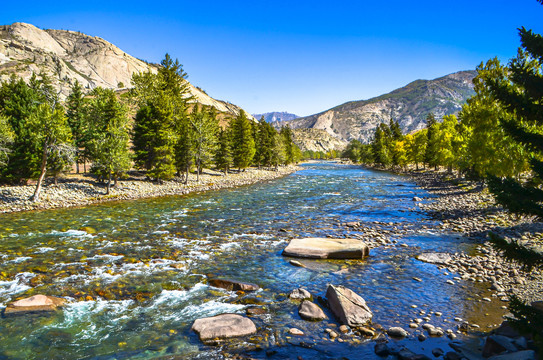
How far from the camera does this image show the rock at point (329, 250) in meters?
16.7

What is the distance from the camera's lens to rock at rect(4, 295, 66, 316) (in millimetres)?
10734

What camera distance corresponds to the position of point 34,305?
10984 mm

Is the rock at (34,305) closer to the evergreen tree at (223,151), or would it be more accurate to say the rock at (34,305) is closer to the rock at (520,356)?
the rock at (520,356)

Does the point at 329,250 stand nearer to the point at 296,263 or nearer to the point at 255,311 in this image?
the point at 296,263

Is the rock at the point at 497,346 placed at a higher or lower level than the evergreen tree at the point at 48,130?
lower

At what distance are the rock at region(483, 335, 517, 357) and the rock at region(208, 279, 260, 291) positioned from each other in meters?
8.30

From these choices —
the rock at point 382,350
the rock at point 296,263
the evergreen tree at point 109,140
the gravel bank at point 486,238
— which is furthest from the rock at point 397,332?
the evergreen tree at point 109,140

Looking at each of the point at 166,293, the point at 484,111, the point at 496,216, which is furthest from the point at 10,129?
the point at 484,111

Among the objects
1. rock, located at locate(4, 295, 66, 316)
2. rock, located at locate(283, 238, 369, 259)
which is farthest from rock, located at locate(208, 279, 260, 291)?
rock, located at locate(4, 295, 66, 316)

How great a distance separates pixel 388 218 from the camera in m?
27.4

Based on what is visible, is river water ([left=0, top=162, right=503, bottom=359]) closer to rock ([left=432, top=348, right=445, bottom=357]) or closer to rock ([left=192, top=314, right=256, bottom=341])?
rock ([left=432, top=348, right=445, bottom=357])

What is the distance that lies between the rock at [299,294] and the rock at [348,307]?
1048mm

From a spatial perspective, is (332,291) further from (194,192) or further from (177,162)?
(177,162)

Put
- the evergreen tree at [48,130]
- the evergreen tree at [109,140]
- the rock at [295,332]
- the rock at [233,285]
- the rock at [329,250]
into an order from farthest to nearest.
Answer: the evergreen tree at [109,140]
the evergreen tree at [48,130]
the rock at [329,250]
the rock at [233,285]
the rock at [295,332]
